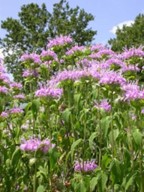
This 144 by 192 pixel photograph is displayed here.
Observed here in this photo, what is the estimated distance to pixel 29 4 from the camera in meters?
31.6

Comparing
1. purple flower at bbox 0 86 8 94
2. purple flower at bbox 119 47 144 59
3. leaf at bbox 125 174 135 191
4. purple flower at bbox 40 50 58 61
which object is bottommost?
leaf at bbox 125 174 135 191

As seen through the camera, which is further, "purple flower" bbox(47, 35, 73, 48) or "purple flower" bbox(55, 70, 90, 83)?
"purple flower" bbox(47, 35, 73, 48)

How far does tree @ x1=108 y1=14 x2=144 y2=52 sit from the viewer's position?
29.0 metres

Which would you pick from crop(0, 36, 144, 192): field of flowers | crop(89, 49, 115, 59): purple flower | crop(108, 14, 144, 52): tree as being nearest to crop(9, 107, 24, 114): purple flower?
crop(0, 36, 144, 192): field of flowers

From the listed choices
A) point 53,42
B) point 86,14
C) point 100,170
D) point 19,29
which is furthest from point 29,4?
point 100,170

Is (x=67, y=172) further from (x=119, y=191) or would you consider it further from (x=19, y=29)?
(x=19, y=29)

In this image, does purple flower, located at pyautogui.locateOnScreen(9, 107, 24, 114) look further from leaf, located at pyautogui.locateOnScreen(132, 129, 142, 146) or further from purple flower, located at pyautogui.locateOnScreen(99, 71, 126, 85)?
leaf, located at pyautogui.locateOnScreen(132, 129, 142, 146)

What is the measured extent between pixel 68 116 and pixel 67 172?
61cm

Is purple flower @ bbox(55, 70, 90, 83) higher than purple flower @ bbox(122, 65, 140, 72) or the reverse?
the reverse

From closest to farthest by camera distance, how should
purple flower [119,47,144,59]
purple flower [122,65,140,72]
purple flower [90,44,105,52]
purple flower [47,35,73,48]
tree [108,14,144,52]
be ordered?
purple flower [122,65,140,72], purple flower [119,47,144,59], purple flower [47,35,73,48], purple flower [90,44,105,52], tree [108,14,144,52]

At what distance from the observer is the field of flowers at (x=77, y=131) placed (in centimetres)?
285

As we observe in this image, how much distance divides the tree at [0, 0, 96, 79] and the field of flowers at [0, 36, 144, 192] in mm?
26388

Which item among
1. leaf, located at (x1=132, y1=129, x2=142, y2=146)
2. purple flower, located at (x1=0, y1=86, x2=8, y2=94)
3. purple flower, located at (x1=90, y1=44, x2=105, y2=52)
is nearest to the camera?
leaf, located at (x1=132, y1=129, x2=142, y2=146)

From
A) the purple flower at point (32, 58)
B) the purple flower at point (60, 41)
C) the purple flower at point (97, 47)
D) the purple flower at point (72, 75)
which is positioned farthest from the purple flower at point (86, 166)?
the purple flower at point (97, 47)
